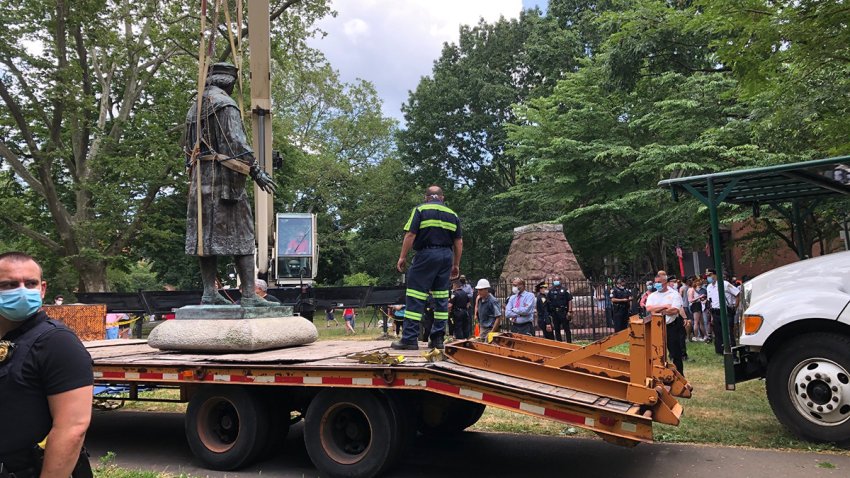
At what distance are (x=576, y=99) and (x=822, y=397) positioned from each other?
72.7 ft

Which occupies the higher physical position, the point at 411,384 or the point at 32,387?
the point at 32,387

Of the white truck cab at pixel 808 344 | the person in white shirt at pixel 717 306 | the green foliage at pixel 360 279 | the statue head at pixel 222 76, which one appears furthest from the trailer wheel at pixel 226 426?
the green foliage at pixel 360 279

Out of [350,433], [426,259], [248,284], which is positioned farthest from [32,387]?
[248,284]

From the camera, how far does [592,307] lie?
17.4 meters

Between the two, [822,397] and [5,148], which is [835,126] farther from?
[5,148]

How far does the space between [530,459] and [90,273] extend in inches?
842

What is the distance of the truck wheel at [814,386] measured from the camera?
5742 millimetres

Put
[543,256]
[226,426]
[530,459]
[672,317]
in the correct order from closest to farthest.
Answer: [226,426], [530,459], [672,317], [543,256]

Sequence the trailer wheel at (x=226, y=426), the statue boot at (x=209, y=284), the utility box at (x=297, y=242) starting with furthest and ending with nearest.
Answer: the utility box at (x=297, y=242) < the statue boot at (x=209, y=284) < the trailer wheel at (x=226, y=426)

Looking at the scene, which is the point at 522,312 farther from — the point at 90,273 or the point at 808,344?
the point at 90,273

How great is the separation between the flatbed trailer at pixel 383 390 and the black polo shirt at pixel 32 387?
8.76 feet

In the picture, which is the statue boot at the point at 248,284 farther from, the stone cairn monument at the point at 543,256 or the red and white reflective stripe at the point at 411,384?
the stone cairn monument at the point at 543,256

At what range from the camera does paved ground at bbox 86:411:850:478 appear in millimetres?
5398

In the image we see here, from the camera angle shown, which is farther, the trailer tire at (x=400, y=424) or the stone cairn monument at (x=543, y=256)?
the stone cairn monument at (x=543, y=256)
